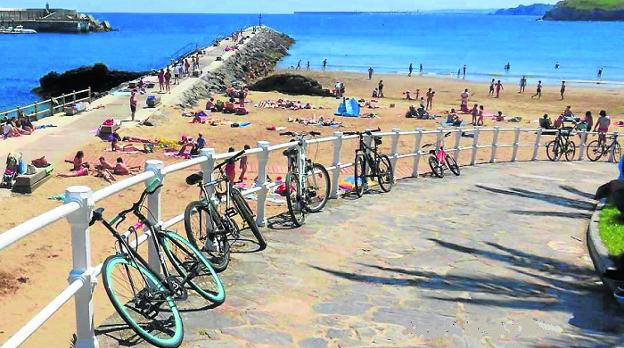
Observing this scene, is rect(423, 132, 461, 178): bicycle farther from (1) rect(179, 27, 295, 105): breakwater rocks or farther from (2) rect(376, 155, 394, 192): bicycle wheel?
(1) rect(179, 27, 295, 105): breakwater rocks

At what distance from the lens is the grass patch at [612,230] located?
296 inches

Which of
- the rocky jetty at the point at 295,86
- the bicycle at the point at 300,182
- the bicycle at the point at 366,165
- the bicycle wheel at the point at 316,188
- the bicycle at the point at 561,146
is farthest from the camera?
the rocky jetty at the point at 295,86

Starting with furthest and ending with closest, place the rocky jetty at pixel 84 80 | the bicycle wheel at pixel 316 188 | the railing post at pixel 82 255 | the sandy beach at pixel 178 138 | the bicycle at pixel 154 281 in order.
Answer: the rocky jetty at pixel 84 80
the sandy beach at pixel 178 138
the bicycle wheel at pixel 316 188
the bicycle at pixel 154 281
the railing post at pixel 82 255

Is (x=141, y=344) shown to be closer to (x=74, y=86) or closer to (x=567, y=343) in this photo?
(x=567, y=343)

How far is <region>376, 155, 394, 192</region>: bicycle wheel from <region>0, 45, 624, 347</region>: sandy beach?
1238 millimetres

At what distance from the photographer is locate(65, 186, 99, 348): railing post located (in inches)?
151

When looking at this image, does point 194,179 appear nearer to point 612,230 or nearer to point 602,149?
point 612,230

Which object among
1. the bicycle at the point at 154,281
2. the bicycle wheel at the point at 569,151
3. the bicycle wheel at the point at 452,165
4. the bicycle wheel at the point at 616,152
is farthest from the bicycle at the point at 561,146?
the bicycle at the point at 154,281

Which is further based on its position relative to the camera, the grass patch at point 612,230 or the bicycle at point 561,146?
the bicycle at point 561,146

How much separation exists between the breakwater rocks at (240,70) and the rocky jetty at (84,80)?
9.21 meters

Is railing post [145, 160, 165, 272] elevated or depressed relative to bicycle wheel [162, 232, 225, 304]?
elevated

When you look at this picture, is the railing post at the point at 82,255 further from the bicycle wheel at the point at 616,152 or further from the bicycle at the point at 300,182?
the bicycle wheel at the point at 616,152

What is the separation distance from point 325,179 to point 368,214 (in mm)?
865

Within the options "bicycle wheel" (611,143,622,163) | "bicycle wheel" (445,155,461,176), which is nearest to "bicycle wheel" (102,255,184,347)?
"bicycle wheel" (445,155,461,176)
